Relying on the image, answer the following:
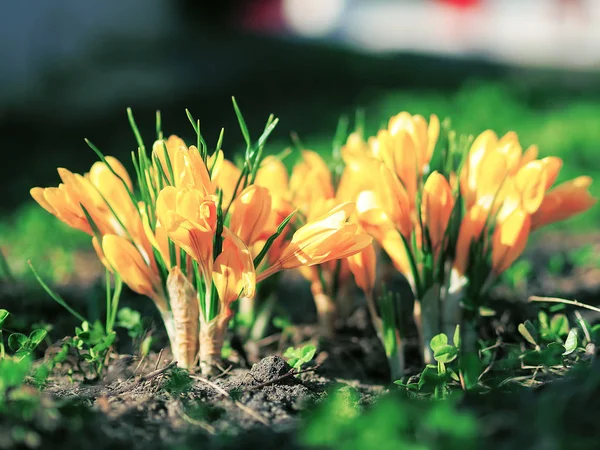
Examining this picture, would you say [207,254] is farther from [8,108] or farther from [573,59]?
[573,59]

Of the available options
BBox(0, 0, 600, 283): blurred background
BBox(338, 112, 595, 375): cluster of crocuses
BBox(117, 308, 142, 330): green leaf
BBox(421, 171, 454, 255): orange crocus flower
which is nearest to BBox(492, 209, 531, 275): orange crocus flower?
BBox(338, 112, 595, 375): cluster of crocuses

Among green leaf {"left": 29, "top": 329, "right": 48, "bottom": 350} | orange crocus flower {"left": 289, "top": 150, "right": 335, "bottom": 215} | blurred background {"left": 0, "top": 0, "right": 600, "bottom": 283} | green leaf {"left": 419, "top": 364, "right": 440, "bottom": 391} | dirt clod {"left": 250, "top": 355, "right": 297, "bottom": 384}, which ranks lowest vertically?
blurred background {"left": 0, "top": 0, "right": 600, "bottom": 283}

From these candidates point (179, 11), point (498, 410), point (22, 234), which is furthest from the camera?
point (179, 11)

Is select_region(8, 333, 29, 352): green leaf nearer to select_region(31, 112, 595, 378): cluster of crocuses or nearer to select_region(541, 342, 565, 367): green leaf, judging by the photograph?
select_region(31, 112, 595, 378): cluster of crocuses

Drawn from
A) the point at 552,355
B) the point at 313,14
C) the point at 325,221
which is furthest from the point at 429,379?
the point at 313,14

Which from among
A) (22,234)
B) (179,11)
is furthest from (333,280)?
(179,11)

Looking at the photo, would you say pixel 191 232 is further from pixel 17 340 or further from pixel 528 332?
pixel 528 332

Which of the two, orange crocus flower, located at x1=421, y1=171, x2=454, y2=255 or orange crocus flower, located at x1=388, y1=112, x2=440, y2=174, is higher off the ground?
orange crocus flower, located at x1=388, y1=112, x2=440, y2=174
